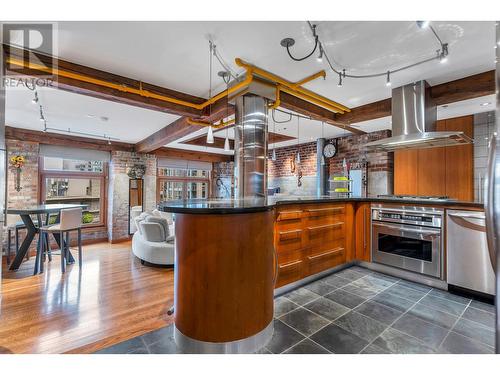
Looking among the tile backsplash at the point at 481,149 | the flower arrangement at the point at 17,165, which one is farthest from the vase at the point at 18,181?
the tile backsplash at the point at 481,149

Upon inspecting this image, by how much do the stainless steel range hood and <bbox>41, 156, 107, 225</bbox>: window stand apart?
19.2ft

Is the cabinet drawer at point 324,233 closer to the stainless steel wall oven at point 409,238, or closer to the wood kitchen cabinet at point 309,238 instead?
the wood kitchen cabinet at point 309,238

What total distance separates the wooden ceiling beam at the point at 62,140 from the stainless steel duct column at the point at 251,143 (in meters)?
4.38

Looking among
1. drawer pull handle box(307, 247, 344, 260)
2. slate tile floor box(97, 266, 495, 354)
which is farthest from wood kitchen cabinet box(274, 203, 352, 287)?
slate tile floor box(97, 266, 495, 354)

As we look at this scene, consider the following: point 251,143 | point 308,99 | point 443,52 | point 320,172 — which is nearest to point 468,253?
→ point 443,52

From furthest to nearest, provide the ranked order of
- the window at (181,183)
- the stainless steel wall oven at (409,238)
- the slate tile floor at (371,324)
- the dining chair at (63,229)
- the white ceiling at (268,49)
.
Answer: the window at (181,183)
the dining chair at (63,229)
the stainless steel wall oven at (409,238)
the white ceiling at (268,49)
the slate tile floor at (371,324)

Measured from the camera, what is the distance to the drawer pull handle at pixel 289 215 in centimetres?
231

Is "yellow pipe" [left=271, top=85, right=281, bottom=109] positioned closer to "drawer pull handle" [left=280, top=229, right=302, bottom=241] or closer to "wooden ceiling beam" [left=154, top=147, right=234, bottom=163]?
"drawer pull handle" [left=280, top=229, right=302, bottom=241]

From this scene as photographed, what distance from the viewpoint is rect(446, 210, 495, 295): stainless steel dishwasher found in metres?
2.27

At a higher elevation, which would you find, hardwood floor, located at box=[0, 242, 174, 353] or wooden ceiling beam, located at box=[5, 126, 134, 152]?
wooden ceiling beam, located at box=[5, 126, 134, 152]

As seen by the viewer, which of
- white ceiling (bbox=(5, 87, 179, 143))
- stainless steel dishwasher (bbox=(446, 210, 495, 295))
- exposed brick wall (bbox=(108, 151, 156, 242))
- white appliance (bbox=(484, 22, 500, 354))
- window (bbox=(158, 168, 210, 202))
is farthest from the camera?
window (bbox=(158, 168, 210, 202))

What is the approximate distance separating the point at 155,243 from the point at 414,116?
3.95 meters
